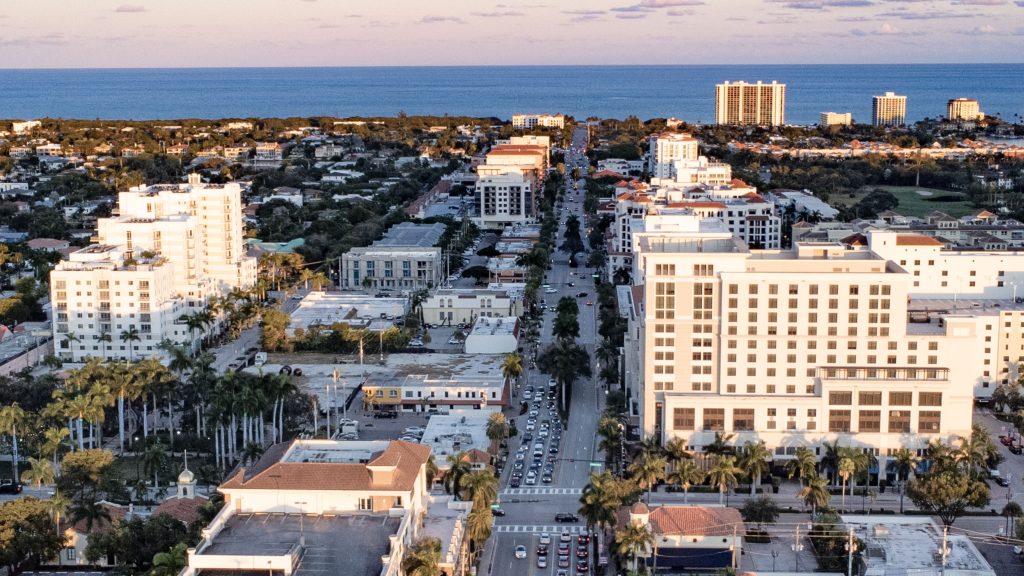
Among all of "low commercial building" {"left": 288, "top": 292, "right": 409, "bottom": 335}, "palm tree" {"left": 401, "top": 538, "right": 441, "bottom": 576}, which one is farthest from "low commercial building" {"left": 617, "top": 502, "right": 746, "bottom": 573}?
"low commercial building" {"left": 288, "top": 292, "right": 409, "bottom": 335}

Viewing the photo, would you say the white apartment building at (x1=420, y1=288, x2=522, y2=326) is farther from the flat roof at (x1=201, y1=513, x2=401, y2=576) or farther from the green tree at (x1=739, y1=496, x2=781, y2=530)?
the flat roof at (x1=201, y1=513, x2=401, y2=576)

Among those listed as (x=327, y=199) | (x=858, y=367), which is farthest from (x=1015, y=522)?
(x=327, y=199)

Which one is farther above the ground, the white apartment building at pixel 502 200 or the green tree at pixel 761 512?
the white apartment building at pixel 502 200

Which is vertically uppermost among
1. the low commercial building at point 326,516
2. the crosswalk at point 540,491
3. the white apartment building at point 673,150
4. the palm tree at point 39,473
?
the white apartment building at point 673,150

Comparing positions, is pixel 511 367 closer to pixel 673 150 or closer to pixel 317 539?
pixel 317 539

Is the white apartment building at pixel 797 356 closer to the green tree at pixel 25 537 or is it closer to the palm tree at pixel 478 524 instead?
the palm tree at pixel 478 524

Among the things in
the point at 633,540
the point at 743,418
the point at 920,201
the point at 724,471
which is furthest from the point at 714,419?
the point at 920,201

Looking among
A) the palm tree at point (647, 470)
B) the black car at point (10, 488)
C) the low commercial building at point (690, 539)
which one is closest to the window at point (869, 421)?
the palm tree at point (647, 470)
